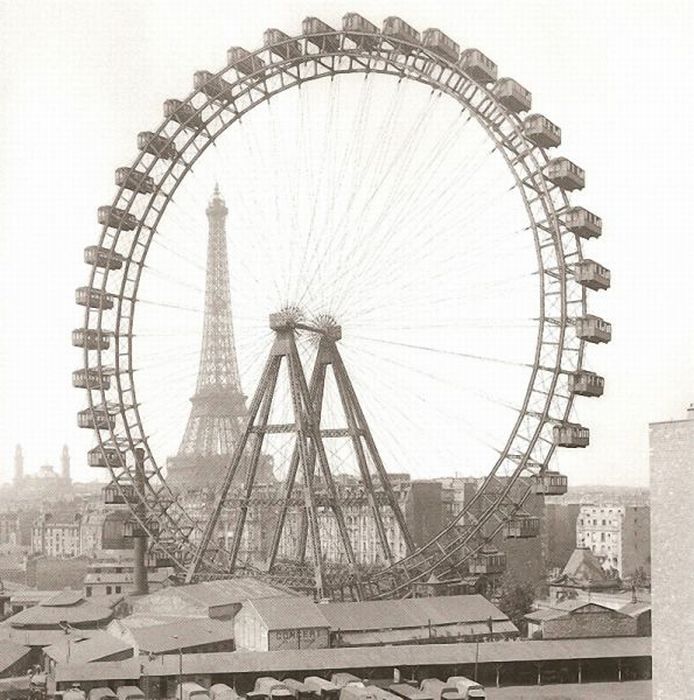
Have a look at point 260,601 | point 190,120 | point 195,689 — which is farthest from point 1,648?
point 190,120

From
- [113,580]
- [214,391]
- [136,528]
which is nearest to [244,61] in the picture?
[136,528]

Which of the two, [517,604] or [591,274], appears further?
[517,604]

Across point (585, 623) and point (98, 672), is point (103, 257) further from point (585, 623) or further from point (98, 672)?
point (585, 623)

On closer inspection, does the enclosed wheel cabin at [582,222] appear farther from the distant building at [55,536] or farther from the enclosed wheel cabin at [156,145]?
the distant building at [55,536]

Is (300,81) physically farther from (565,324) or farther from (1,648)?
(1,648)

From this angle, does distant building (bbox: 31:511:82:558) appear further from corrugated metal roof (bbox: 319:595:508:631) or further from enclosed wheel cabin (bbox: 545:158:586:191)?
enclosed wheel cabin (bbox: 545:158:586:191)

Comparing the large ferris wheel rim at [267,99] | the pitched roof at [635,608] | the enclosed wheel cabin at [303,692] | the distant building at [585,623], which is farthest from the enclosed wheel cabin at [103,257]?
the pitched roof at [635,608]

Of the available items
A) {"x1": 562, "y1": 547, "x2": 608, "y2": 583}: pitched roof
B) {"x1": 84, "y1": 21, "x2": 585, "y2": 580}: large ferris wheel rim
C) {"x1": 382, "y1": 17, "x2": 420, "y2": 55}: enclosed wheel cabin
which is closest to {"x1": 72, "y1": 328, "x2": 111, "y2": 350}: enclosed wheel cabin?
{"x1": 84, "y1": 21, "x2": 585, "y2": 580}: large ferris wheel rim
